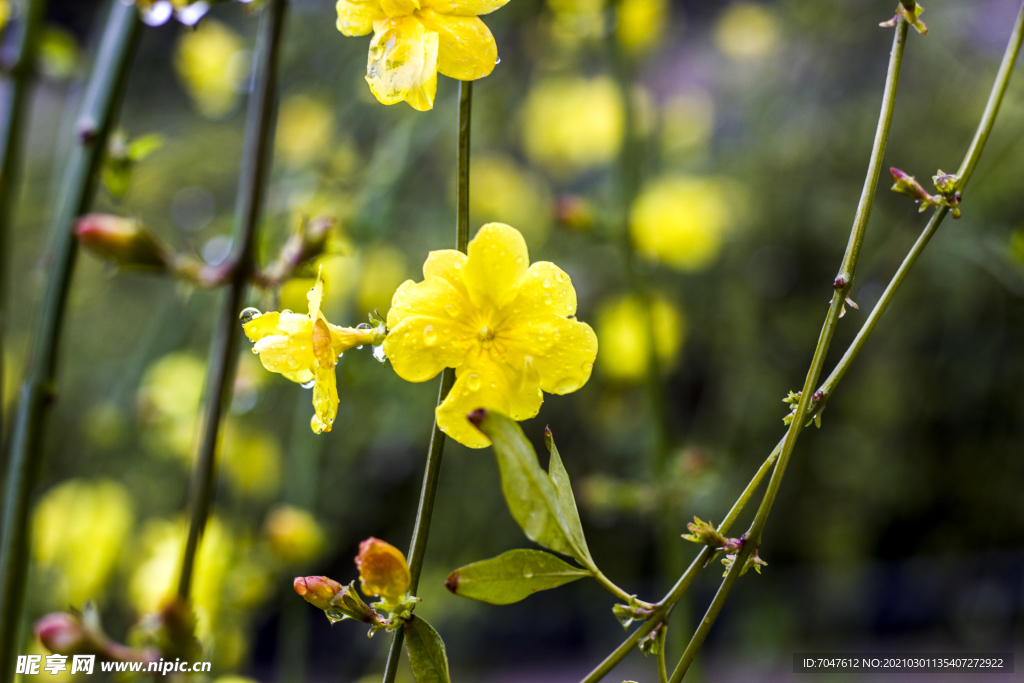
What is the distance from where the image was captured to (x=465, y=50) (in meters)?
0.26

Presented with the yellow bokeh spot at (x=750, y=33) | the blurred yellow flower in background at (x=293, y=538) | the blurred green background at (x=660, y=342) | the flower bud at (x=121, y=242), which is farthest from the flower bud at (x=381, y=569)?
the yellow bokeh spot at (x=750, y=33)

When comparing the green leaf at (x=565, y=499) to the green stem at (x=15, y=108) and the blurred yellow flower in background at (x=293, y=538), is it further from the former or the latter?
the blurred yellow flower in background at (x=293, y=538)

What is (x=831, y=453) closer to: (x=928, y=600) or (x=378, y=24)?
(x=928, y=600)

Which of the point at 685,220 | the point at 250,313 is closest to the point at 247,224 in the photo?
the point at 250,313

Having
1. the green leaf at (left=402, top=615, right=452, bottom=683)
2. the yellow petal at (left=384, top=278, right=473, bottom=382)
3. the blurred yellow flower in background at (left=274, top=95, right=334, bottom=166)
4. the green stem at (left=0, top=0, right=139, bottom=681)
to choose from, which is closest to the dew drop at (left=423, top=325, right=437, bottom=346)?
the yellow petal at (left=384, top=278, right=473, bottom=382)

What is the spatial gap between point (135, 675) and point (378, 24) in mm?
319

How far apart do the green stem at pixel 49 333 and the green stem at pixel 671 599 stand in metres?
0.27

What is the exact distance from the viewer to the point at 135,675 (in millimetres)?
315

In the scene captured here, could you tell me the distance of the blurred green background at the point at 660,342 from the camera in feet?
3.38

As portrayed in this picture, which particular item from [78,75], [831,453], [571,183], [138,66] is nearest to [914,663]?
[831,453]

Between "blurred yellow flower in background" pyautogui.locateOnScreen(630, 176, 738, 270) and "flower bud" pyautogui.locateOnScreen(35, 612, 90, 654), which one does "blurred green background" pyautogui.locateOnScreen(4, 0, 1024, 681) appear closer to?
"blurred yellow flower in background" pyautogui.locateOnScreen(630, 176, 738, 270)

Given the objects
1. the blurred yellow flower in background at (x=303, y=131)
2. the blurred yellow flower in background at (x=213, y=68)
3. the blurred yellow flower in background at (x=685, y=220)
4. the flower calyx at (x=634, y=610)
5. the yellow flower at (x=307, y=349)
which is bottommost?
the flower calyx at (x=634, y=610)

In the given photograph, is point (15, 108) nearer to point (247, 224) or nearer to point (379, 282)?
point (247, 224)

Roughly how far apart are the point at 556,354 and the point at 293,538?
0.47m
